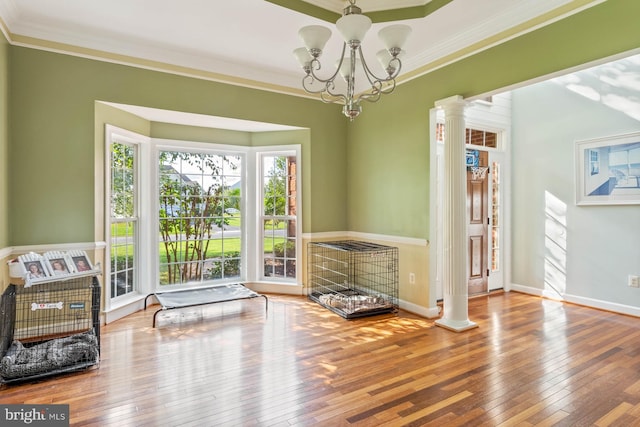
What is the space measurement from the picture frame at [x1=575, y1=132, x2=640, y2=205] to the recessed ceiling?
222 centimetres

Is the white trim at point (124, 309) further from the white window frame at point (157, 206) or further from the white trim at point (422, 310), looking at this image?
the white trim at point (422, 310)

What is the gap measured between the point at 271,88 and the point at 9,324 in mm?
3570

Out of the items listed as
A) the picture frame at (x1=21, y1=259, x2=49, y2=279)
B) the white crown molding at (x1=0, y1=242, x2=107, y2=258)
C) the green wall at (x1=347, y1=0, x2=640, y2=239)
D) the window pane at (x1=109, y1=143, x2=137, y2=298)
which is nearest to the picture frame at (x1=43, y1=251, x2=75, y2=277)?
the picture frame at (x1=21, y1=259, x2=49, y2=279)

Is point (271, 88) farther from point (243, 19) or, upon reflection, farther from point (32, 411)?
point (32, 411)

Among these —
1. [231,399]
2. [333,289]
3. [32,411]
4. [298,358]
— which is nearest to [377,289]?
[333,289]

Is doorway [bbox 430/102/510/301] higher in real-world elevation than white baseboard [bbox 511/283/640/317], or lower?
higher

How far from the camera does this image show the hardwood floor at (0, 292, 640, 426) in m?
2.19

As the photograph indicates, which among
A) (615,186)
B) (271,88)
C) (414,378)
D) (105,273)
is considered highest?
(271,88)

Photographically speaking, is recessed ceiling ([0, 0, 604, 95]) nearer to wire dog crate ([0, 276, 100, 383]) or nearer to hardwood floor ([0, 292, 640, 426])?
wire dog crate ([0, 276, 100, 383])

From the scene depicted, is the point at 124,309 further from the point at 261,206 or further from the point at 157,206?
the point at 261,206

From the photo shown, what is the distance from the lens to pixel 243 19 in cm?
318

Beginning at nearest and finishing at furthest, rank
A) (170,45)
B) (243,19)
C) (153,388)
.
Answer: (153,388) < (243,19) < (170,45)

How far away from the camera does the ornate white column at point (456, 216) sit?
369 cm

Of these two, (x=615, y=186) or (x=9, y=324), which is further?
(x=615, y=186)
